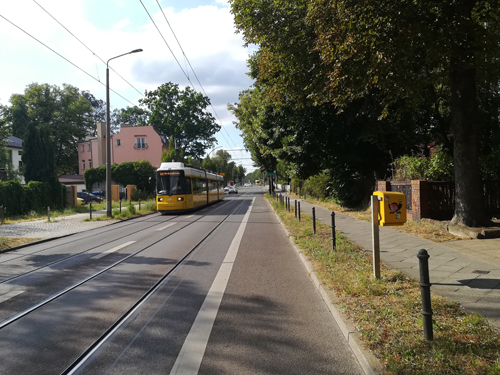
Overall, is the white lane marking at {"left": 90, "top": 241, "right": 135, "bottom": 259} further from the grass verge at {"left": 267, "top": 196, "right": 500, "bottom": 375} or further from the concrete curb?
the concrete curb

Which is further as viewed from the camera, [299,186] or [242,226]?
[299,186]

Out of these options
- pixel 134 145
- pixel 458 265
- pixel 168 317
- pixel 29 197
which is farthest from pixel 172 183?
pixel 134 145

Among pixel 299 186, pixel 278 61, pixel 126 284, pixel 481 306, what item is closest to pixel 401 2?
pixel 278 61

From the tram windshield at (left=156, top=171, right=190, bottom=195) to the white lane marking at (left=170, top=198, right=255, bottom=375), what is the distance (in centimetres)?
1589

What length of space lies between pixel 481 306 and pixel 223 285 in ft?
11.8

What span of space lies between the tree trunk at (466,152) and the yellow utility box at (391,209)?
5.11 meters

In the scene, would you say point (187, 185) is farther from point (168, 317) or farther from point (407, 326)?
point (407, 326)

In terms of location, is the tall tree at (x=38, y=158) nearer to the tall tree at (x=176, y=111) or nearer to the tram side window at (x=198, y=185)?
the tram side window at (x=198, y=185)

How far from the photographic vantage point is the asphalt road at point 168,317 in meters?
3.59

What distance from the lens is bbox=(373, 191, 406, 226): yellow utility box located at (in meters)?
5.75

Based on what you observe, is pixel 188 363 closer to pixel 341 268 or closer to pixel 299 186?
pixel 341 268

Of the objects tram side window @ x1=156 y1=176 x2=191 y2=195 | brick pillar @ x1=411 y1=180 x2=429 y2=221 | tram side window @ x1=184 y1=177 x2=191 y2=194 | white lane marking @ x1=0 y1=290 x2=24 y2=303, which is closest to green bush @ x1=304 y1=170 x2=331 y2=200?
tram side window @ x1=184 y1=177 x2=191 y2=194

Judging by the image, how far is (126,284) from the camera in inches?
255

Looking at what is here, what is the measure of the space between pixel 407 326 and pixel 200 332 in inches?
86.6
